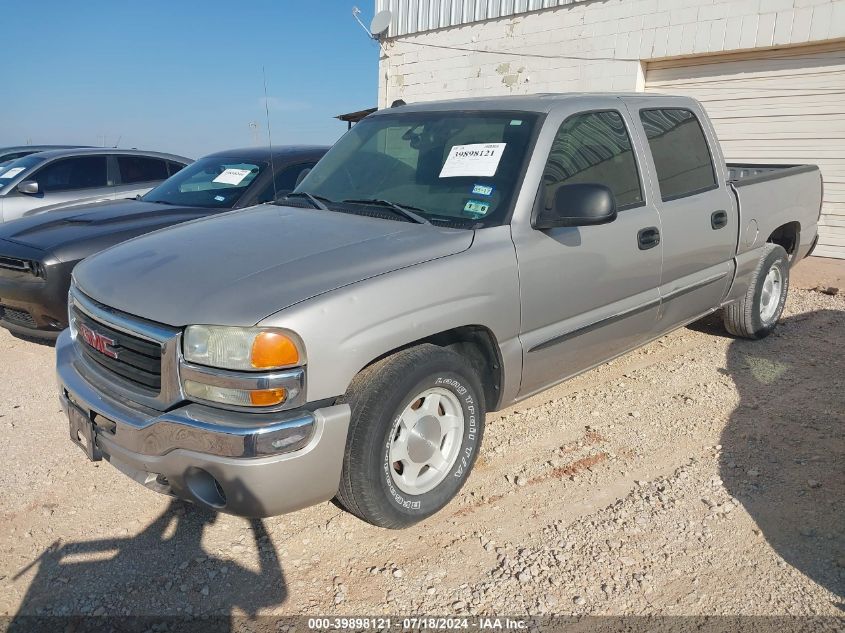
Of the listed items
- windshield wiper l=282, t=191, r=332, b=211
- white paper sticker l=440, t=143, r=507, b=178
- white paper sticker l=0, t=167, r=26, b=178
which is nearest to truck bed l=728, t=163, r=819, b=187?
white paper sticker l=440, t=143, r=507, b=178

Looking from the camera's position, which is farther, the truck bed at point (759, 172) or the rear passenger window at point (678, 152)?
the truck bed at point (759, 172)

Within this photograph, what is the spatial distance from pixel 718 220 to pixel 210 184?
4.12 metres

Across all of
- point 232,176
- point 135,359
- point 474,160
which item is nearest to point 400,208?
point 474,160

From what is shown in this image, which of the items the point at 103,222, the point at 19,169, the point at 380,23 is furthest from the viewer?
the point at 380,23

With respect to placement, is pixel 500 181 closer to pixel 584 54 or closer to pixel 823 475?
pixel 823 475

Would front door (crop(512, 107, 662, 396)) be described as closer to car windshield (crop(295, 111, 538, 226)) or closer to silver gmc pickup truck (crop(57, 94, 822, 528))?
silver gmc pickup truck (crop(57, 94, 822, 528))

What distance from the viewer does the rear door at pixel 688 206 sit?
412 centimetres

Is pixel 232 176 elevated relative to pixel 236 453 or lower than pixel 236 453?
elevated

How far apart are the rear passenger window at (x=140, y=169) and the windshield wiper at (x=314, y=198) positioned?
16.7ft

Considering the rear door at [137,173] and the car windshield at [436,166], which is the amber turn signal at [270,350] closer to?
the car windshield at [436,166]

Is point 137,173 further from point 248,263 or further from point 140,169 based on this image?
point 248,263

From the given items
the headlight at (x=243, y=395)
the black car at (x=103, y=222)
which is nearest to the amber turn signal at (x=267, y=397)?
the headlight at (x=243, y=395)

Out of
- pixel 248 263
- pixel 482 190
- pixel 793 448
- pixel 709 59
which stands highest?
pixel 709 59

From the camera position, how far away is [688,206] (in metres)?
4.26
